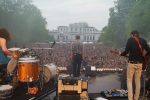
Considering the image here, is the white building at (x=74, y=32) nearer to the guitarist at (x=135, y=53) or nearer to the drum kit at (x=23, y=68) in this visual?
the drum kit at (x=23, y=68)

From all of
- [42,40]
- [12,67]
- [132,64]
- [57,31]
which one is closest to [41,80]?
[12,67]

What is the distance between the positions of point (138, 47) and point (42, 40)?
9582cm

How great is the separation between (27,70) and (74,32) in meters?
165

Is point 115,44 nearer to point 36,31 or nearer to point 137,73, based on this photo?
point 36,31

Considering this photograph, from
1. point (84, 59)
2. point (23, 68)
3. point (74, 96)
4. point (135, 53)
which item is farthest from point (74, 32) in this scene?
point (74, 96)

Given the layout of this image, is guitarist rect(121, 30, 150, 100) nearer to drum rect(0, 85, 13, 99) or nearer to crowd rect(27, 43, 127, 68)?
crowd rect(27, 43, 127, 68)

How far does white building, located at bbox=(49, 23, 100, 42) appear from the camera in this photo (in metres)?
172

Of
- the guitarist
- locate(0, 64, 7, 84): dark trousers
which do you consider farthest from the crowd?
locate(0, 64, 7, 84): dark trousers

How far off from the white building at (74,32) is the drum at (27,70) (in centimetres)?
15861

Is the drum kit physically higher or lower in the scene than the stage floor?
higher

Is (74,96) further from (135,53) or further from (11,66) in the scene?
(11,66)

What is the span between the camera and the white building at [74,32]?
6758 inches

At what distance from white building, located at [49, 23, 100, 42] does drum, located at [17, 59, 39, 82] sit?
159 meters

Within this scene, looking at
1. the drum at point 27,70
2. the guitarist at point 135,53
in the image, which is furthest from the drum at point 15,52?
the guitarist at point 135,53
